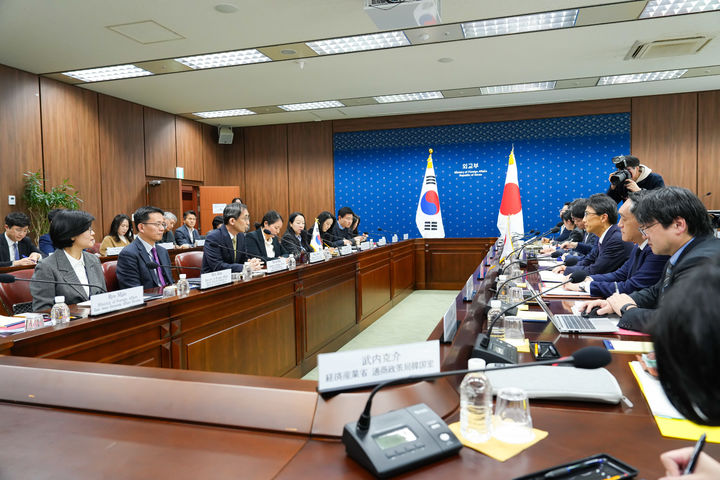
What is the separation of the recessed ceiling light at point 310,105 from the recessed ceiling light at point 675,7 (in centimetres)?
440

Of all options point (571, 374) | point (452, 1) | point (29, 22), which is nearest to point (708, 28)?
point (452, 1)

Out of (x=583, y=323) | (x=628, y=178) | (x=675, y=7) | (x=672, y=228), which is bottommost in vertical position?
(x=583, y=323)

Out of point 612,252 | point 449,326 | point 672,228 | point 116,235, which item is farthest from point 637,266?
point 116,235

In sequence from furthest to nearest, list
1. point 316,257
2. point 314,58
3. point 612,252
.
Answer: point 314,58
point 316,257
point 612,252

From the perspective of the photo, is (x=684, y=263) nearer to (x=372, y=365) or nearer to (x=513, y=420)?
(x=513, y=420)

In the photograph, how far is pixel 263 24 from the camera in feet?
14.1

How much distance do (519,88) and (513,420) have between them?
22.0ft

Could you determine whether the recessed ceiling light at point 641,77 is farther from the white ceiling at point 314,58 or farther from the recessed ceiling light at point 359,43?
the recessed ceiling light at point 359,43

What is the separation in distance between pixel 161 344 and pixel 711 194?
27.0 feet

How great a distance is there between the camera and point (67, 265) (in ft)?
8.29

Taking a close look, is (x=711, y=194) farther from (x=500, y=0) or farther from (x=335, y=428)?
(x=335, y=428)

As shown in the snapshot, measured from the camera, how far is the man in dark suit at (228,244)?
3.70m

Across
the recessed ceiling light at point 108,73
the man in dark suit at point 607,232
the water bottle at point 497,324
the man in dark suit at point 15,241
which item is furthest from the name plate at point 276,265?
the recessed ceiling light at point 108,73

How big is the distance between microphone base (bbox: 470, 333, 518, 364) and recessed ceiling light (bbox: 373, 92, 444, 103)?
20.2 ft
